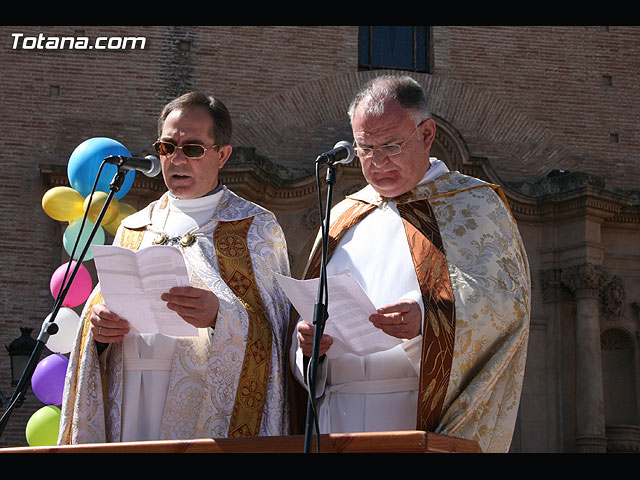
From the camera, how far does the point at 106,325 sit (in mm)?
3582

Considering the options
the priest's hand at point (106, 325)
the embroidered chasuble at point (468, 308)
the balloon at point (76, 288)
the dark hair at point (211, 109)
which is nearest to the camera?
the embroidered chasuble at point (468, 308)

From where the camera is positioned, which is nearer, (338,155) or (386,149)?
(338,155)

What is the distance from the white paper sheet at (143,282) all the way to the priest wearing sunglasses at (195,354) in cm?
8

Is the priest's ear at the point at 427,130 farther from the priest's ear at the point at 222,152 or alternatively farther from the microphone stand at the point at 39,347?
the microphone stand at the point at 39,347

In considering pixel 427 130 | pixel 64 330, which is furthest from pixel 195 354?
pixel 64 330

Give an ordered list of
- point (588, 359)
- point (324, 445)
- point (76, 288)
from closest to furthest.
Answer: point (324, 445) < point (76, 288) < point (588, 359)

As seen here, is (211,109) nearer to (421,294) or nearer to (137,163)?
(137,163)

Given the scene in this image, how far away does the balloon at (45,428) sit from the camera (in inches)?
296

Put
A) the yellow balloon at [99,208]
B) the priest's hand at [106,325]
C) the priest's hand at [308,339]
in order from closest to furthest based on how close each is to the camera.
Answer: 1. the priest's hand at [308,339]
2. the priest's hand at [106,325]
3. the yellow balloon at [99,208]

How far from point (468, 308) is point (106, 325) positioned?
1.35 metres

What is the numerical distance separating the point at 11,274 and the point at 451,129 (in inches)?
Result: 221

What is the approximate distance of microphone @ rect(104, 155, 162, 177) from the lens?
374 cm

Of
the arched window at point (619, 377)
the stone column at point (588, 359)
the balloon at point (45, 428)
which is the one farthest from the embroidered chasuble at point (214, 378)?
the arched window at point (619, 377)

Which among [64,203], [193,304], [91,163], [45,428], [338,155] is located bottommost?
[45,428]
